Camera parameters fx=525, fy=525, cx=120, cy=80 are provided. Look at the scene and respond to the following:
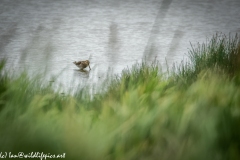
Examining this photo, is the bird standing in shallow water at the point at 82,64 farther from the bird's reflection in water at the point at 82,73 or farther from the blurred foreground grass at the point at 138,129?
the blurred foreground grass at the point at 138,129

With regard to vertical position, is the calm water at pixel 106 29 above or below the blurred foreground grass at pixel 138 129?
below

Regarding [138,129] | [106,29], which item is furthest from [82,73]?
[138,129]

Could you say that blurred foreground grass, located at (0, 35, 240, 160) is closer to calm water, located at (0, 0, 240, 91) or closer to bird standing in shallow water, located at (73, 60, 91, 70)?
calm water, located at (0, 0, 240, 91)

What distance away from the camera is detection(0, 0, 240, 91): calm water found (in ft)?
14.3

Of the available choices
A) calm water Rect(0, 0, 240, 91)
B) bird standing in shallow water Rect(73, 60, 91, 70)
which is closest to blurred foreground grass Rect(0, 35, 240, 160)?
calm water Rect(0, 0, 240, 91)

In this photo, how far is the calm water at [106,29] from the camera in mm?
4344

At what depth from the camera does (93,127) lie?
1408mm

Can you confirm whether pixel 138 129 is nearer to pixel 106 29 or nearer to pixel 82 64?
pixel 82 64

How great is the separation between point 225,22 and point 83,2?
2067mm

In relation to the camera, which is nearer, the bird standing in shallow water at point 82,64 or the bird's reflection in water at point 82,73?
the bird's reflection in water at point 82,73

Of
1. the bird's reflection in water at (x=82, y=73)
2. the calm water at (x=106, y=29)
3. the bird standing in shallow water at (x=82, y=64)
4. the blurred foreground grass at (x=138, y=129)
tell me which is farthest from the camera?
the calm water at (x=106, y=29)

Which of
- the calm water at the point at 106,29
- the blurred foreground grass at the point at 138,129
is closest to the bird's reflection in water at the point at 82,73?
the calm water at the point at 106,29

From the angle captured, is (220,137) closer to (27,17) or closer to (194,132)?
(194,132)

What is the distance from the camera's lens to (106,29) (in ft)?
18.1
